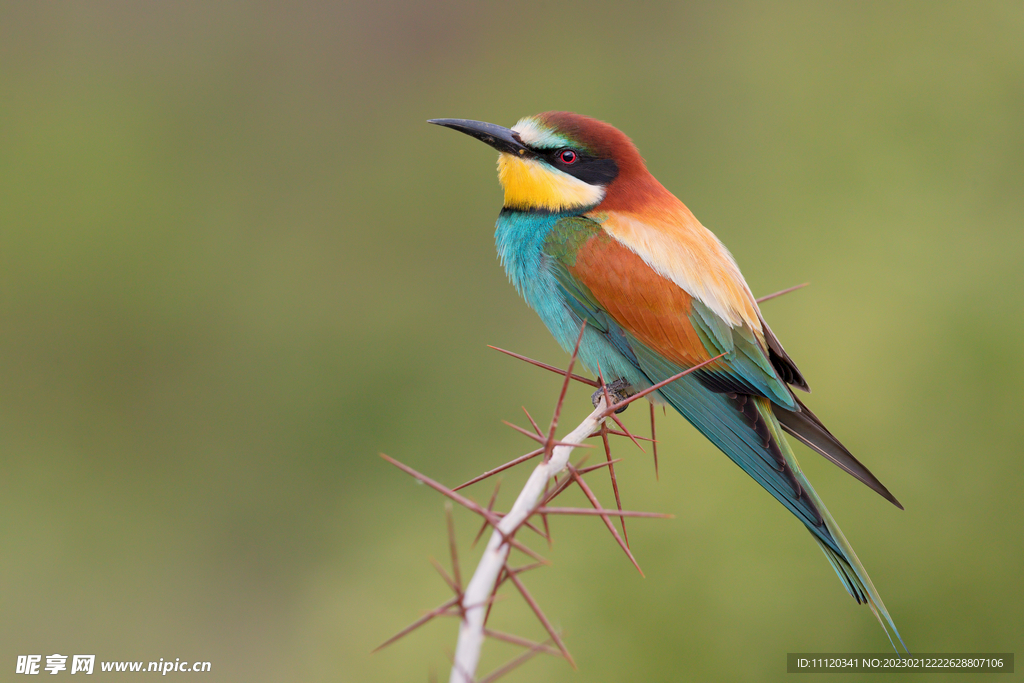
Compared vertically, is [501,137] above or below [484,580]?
above

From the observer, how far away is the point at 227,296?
513 centimetres

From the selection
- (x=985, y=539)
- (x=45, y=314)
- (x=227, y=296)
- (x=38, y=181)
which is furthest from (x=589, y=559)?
(x=38, y=181)

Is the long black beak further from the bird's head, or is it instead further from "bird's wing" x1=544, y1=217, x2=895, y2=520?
"bird's wing" x1=544, y1=217, x2=895, y2=520

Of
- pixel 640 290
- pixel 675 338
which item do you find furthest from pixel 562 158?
pixel 675 338

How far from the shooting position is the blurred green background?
10.3 ft

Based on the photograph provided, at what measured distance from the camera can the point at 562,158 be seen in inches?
98.3

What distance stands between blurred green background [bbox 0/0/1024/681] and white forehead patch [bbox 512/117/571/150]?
60.2 inches

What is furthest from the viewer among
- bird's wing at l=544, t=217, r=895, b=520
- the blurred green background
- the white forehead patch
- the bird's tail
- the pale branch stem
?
the blurred green background

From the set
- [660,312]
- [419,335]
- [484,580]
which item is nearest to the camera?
[484,580]

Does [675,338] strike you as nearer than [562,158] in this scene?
Yes

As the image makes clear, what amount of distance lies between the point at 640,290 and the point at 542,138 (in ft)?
1.78

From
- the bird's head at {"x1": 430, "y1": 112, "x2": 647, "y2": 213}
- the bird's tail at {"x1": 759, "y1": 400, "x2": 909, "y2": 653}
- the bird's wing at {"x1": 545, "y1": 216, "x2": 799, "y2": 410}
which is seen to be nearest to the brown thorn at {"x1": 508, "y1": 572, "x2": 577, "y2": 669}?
the bird's tail at {"x1": 759, "y1": 400, "x2": 909, "y2": 653}

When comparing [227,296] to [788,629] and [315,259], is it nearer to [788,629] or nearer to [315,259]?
[315,259]

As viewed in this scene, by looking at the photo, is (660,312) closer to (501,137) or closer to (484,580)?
(501,137)
